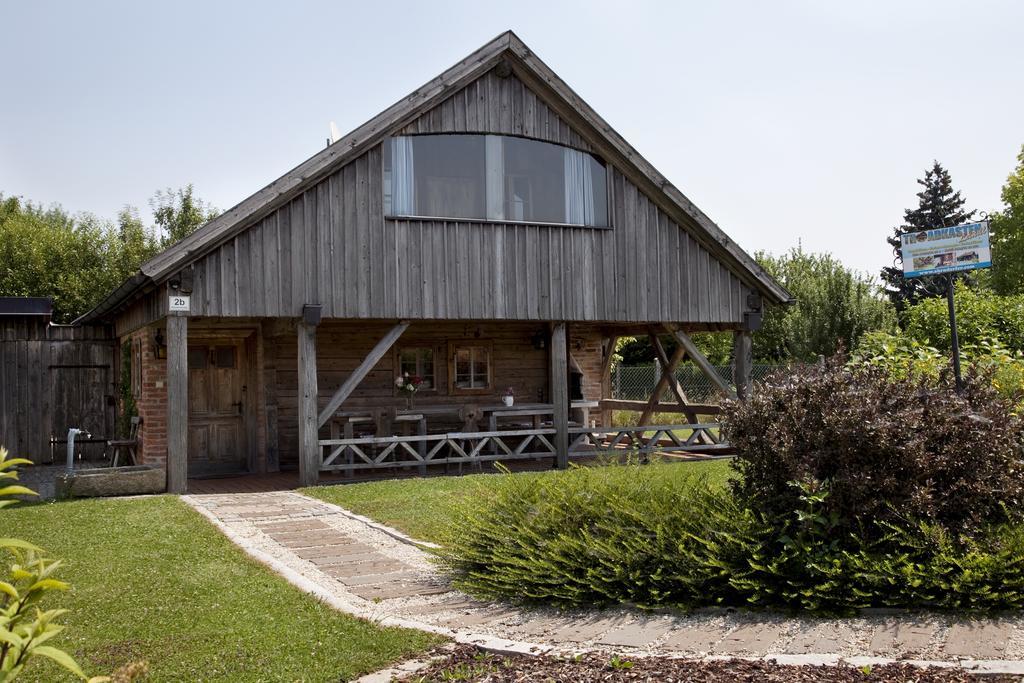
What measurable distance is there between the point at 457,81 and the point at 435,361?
209 inches

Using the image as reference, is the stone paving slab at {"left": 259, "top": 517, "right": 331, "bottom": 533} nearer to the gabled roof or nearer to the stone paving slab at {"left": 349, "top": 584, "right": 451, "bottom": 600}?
the stone paving slab at {"left": 349, "top": 584, "right": 451, "bottom": 600}

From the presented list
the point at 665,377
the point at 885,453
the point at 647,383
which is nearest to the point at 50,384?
the point at 665,377

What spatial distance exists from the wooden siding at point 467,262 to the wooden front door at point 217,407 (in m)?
1.37

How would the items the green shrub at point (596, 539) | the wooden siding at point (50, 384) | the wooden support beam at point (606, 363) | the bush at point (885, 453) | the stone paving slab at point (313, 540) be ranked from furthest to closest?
the wooden support beam at point (606, 363), the wooden siding at point (50, 384), the stone paving slab at point (313, 540), the green shrub at point (596, 539), the bush at point (885, 453)

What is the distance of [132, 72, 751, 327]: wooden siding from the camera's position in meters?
12.6

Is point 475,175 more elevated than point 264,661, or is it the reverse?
point 475,175

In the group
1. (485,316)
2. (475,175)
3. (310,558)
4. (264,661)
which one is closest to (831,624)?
(264,661)

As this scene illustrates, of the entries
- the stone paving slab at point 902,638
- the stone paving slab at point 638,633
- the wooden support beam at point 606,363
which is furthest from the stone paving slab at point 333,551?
the wooden support beam at point 606,363

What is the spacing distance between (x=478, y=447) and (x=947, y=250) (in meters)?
7.82

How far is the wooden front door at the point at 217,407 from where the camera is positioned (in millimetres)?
15414

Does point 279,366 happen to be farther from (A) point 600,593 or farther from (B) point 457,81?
(A) point 600,593

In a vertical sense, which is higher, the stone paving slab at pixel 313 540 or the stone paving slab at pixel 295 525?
the stone paving slab at pixel 295 525

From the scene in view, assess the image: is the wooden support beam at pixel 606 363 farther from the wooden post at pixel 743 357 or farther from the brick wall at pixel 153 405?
the brick wall at pixel 153 405

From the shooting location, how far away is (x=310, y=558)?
800 cm
